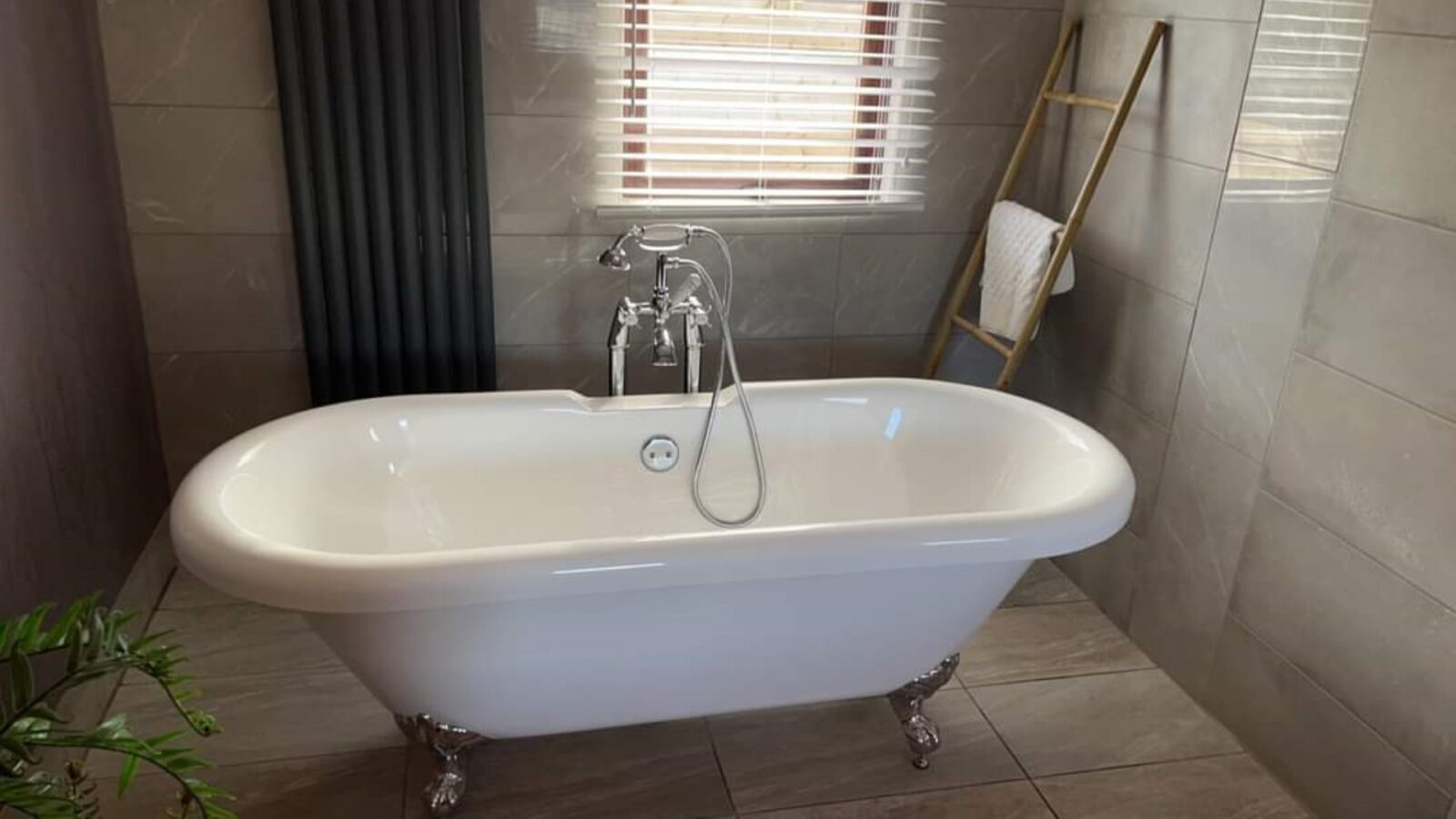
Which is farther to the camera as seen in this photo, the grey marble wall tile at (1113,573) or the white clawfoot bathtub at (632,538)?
the grey marble wall tile at (1113,573)

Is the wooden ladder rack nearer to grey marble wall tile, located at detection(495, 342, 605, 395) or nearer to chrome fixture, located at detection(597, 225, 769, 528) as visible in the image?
chrome fixture, located at detection(597, 225, 769, 528)

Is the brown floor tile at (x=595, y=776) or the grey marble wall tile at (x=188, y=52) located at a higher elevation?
the grey marble wall tile at (x=188, y=52)

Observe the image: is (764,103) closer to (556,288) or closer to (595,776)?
(556,288)

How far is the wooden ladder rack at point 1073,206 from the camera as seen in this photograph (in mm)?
2266

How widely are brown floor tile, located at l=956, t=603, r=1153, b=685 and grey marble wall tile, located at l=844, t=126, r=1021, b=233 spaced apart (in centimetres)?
99

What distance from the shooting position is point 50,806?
1.07m

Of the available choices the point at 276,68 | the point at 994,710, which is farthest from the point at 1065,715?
the point at 276,68

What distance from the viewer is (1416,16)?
163cm

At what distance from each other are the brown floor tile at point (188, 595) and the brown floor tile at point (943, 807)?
1.35 meters

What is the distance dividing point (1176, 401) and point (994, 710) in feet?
2.45

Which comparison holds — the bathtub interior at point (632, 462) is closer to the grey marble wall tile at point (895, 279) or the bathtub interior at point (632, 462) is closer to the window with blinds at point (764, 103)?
the grey marble wall tile at point (895, 279)

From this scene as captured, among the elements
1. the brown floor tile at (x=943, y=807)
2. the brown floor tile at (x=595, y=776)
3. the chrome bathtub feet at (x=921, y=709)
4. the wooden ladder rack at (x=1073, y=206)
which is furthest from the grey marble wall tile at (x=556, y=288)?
the brown floor tile at (x=943, y=807)

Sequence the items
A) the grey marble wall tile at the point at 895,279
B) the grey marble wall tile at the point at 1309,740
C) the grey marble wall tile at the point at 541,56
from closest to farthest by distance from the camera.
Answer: the grey marble wall tile at the point at 1309,740 < the grey marble wall tile at the point at 541,56 < the grey marble wall tile at the point at 895,279

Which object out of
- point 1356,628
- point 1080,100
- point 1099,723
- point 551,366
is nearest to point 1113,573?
point 1099,723
